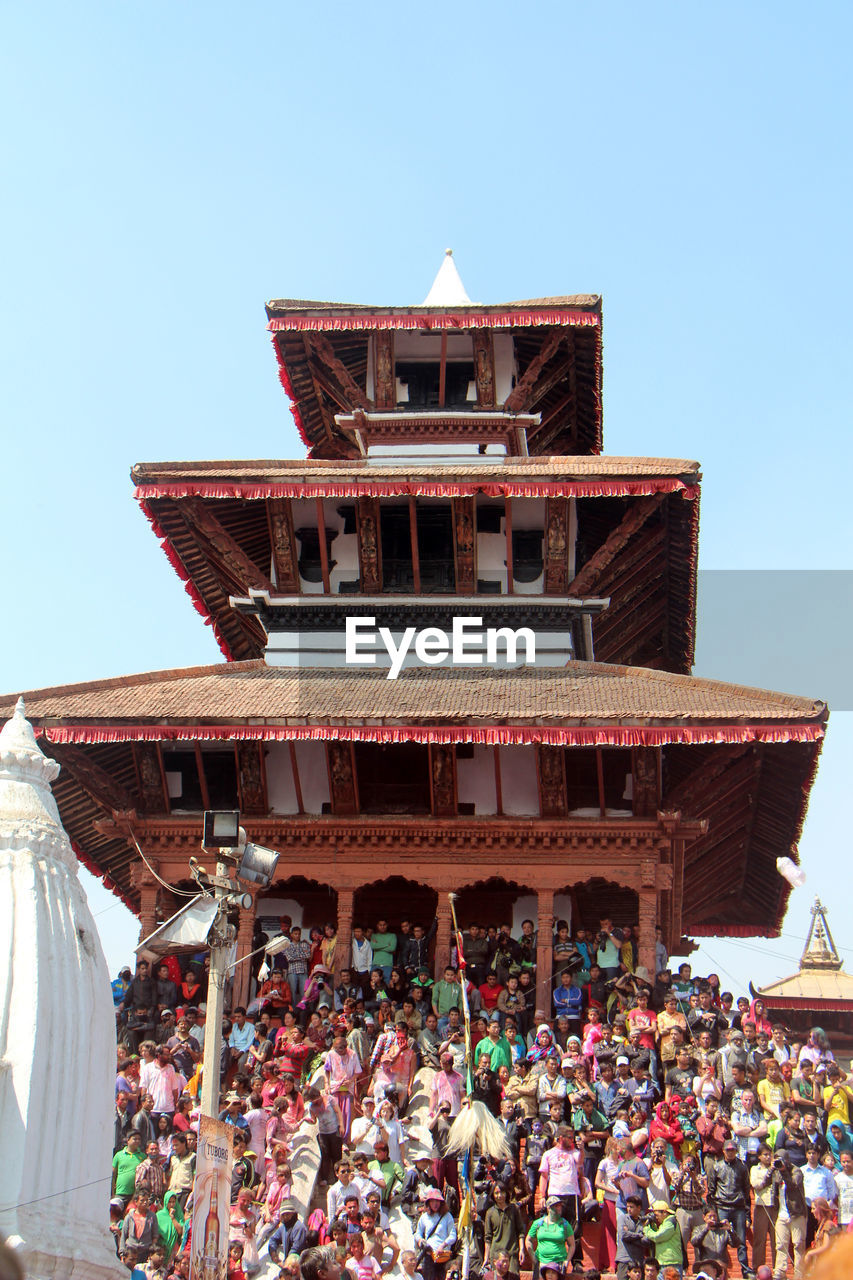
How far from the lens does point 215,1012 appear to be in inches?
476

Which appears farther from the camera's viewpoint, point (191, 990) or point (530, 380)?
point (530, 380)

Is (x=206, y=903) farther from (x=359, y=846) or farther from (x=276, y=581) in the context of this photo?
(x=276, y=581)

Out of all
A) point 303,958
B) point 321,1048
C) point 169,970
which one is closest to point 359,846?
point 303,958

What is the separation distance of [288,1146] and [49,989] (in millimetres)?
7418

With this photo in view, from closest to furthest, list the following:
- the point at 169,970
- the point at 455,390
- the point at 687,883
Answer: the point at 169,970 < the point at 687,883 < the point at 455,390

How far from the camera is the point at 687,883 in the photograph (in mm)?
25906

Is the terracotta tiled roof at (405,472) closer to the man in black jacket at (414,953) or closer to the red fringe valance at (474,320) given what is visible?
the red fringe valance at (474,320)

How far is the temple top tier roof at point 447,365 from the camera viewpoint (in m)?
26.1

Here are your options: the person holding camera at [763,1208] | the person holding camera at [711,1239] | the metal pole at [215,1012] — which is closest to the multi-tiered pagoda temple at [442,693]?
the person holding camera at [763,1208]

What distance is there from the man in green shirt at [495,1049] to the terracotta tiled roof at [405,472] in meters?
8.45

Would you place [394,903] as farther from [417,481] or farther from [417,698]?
[417,481]

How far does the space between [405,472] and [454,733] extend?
5092 mm

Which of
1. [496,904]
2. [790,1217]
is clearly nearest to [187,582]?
[496,904]

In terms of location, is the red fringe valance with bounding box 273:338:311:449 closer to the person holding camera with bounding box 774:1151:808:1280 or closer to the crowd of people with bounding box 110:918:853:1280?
the crowd of people with bounding box 110:918:853:1280
